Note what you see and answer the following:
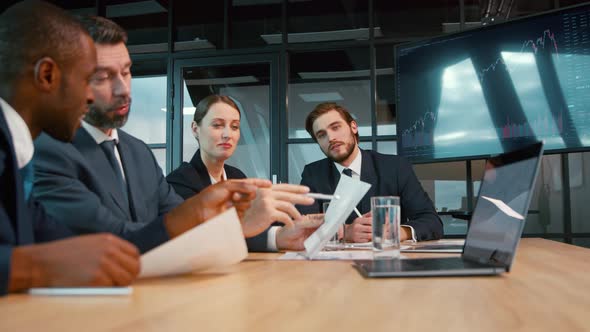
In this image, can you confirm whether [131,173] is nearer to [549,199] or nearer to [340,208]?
[340,208]

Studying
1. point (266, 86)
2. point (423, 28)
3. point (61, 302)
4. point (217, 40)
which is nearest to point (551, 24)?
point (423, 28)

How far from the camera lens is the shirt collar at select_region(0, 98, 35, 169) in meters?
0.91

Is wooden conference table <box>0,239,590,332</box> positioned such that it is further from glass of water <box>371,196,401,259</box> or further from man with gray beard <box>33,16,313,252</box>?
glass of water <box>371,196,401,259</box>

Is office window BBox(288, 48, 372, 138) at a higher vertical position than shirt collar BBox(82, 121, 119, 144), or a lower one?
higher

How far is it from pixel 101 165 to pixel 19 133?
66 cm

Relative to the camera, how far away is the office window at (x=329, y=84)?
4.44 m

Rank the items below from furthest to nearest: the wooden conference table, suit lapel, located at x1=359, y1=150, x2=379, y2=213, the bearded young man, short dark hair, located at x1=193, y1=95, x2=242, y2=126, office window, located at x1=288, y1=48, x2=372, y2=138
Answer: office window, located at x1=288, y1=48, x2=372, y2=138, short dark hair, located at x1=193, y1=95, x2=242, y2=126, suit lapel, located at x1=359, y1=150, x2=379, y2=213, the bearded young man, the wooden conference table

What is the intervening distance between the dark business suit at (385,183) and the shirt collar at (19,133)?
5.51 ft

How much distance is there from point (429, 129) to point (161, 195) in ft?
7.29

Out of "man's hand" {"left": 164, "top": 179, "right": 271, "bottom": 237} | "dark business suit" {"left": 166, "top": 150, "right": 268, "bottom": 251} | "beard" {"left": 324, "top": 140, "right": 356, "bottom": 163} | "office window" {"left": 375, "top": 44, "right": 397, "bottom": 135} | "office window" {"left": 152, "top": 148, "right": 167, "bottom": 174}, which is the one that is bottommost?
"man's hand" {"left": 164, "top": 179, "right": 271, "bottom": 237}

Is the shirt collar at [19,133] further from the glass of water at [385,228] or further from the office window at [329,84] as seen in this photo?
the office window at [329,84]

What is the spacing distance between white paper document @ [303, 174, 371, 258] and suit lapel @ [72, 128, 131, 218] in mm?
612

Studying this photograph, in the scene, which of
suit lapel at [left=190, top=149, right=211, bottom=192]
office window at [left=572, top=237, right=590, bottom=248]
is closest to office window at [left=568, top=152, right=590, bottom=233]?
office window at [left=572, top=237, right=590, bottom=248]

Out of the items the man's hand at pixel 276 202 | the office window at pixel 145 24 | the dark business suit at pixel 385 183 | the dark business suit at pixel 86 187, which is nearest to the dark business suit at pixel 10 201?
the dark business suit at pixel 86 187
